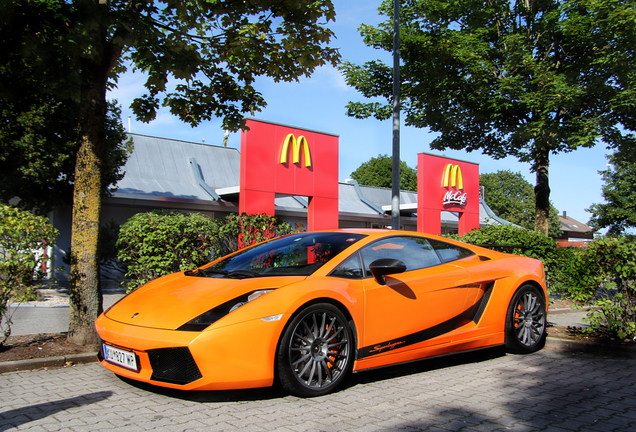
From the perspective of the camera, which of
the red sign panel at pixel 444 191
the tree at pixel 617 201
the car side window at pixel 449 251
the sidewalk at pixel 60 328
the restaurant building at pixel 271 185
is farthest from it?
the tree at pixel 617 201

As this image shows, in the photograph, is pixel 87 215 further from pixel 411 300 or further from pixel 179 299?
pixel 411 300

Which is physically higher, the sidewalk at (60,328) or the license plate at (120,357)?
the license plate at (120,357)

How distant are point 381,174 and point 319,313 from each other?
54646 mm

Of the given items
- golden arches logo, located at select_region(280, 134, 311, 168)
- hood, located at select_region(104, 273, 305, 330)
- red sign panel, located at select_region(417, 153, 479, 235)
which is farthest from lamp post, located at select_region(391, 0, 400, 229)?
red sign panel, located at select_region(417, 153, 479, 235)

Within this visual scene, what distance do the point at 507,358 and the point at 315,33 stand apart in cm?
506

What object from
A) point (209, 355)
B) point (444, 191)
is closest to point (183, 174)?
point (444, 191)

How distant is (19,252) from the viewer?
17.9 ft

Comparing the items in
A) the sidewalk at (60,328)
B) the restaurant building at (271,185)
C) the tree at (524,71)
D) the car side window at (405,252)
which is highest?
the tree at (524,71)

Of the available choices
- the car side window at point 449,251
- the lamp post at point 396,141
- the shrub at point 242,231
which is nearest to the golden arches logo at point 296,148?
the lamp post at point 396,141

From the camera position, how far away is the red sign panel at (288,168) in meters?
14.2

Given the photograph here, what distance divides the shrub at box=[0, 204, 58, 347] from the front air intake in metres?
2.43

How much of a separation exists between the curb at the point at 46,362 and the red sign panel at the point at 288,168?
8.04m

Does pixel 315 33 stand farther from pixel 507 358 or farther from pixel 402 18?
pixel 402 18

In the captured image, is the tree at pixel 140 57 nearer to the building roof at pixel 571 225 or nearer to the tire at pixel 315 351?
the tire at pixel 315 351
